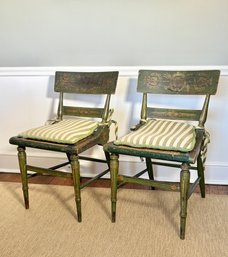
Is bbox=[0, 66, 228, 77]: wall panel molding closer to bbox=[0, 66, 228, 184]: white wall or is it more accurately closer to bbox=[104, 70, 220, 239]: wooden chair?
bbox=[0, 66, 228, 184]: white wall

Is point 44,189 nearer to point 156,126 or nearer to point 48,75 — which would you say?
point 48,75

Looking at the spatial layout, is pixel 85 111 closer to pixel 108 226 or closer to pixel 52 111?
pixel 52 111

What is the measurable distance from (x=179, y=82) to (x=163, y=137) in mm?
396

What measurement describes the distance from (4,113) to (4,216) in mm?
868

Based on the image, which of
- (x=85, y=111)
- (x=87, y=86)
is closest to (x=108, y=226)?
(x=85, y=111)

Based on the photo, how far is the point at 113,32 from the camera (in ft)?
6.86

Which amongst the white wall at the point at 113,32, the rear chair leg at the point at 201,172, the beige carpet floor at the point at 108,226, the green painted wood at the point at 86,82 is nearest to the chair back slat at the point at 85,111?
the green painted wood at the point at 86,82

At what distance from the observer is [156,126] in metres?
1.71

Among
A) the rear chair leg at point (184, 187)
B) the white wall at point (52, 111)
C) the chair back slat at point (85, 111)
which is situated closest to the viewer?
the rear chair leg at point (184, 187)

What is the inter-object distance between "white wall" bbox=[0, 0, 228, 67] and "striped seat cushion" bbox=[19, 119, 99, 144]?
578 mm

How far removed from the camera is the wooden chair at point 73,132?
161 centimetres

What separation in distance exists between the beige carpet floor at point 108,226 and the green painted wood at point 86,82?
688 mm

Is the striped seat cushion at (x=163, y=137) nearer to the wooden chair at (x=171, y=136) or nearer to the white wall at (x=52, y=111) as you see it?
the wooden chair at (x=171, y=136)

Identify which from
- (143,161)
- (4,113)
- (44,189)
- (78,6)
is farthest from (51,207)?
(78,6)
